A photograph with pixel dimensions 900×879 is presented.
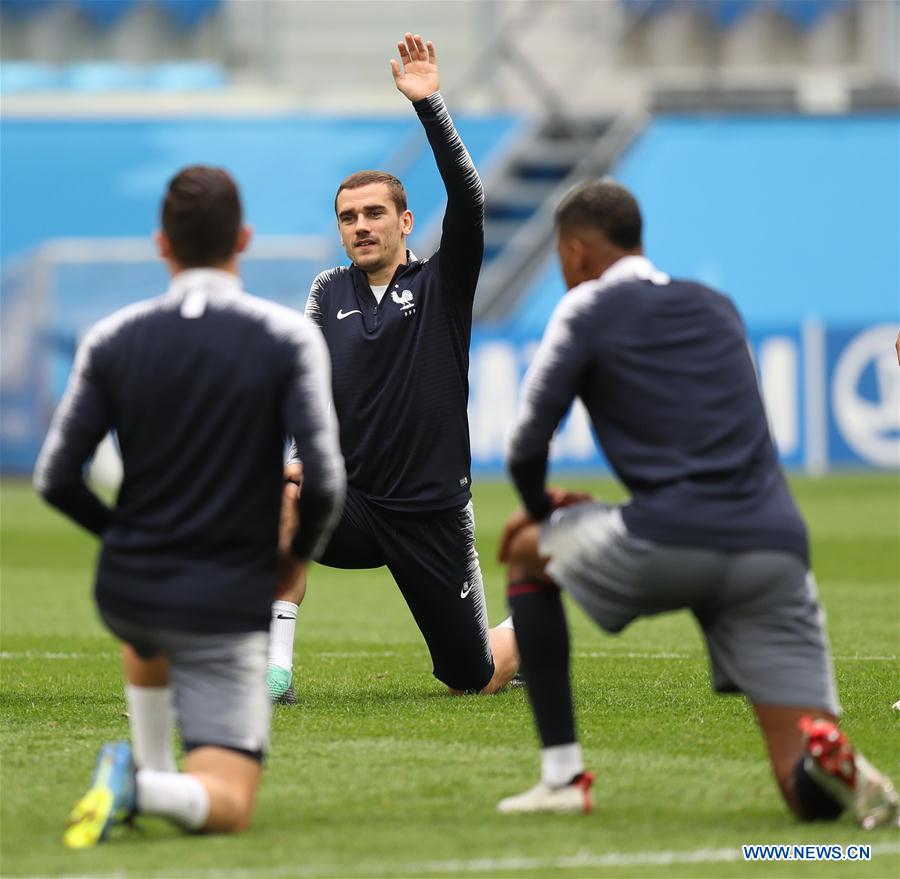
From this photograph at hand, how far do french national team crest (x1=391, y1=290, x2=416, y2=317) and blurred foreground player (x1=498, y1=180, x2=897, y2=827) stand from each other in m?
2.21

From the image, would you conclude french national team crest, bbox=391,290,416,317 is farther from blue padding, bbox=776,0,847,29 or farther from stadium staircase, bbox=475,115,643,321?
blue padding, bbox=776,0,847,29

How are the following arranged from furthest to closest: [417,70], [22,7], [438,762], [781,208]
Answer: [22,7] → [781,208] → [417,70] → [438,762]

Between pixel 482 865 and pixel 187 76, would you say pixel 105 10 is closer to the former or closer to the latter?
pixel 187 76

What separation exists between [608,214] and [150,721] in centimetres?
173

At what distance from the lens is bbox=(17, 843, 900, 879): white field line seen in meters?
4.26

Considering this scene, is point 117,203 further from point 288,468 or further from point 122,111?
point 288,468

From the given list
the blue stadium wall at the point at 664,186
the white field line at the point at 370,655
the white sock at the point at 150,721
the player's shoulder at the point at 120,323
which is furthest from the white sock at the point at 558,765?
the blue stadium wall at the point at 664,186

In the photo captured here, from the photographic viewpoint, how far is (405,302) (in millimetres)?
7074

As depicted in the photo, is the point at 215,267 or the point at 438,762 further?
the point at 438,762

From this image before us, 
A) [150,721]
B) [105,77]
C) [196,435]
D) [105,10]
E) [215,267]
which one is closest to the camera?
[196,435]

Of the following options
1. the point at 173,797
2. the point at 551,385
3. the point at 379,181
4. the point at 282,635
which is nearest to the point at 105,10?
the point at 379,181

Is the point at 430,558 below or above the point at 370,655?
above

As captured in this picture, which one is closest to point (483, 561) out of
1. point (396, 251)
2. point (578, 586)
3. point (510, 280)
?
point (396, 251)

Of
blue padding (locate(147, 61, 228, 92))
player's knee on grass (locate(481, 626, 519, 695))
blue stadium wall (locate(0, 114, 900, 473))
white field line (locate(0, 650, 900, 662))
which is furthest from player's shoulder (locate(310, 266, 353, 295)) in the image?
blue padding (locate(147, 61, 228, 92))
